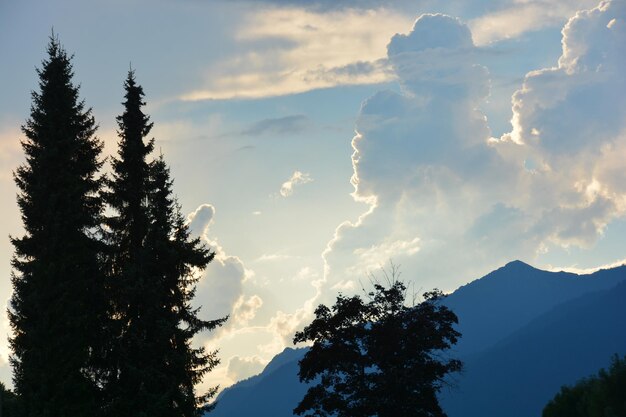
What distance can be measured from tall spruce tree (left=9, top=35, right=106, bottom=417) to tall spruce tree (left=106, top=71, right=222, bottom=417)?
1218mm

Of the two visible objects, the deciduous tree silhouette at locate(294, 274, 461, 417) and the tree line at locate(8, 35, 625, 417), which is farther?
the deciduous tree silhouette at locate(294, 274, 461, 417)

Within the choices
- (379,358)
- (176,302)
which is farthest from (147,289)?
(379,358)

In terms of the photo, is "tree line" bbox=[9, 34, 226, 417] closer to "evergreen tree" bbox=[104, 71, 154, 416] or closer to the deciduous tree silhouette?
"evergreen tree" bbox=[104, 71, 154, 416]

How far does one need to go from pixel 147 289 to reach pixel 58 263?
441cm

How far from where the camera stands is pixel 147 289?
123 ft

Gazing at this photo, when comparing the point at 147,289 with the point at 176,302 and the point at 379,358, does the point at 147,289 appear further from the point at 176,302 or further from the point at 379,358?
the point at 379,358

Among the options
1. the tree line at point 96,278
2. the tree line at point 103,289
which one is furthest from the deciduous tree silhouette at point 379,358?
the tree line at point 96,278

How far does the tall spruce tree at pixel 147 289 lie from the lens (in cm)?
3709

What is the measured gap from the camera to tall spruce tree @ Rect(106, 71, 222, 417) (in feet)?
122

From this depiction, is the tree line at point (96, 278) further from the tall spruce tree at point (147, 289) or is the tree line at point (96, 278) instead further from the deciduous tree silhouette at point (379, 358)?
the deciduous tree silhouette at point (379, 358)

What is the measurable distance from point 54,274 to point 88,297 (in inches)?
124

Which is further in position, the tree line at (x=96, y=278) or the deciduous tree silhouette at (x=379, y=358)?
the deciduous tree silhouette at (x=379, y=358)

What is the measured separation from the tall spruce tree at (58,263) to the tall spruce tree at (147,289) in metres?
1.22

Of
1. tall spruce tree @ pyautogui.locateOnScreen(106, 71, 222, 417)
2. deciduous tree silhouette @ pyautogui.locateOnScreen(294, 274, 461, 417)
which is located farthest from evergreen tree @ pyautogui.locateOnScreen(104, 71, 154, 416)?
deciduous tree silhouette @ pyautogui.locateOnScreen(294, 274, 461, 417)
